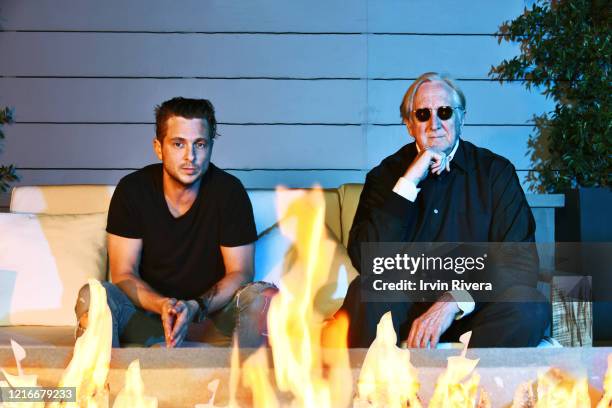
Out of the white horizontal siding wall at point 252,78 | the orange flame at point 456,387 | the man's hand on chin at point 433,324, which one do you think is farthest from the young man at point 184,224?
the white horizontal siding wall at point 252,78

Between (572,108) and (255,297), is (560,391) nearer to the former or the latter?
(255,297)

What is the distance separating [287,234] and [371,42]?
1363mm

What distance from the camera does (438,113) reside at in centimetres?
216

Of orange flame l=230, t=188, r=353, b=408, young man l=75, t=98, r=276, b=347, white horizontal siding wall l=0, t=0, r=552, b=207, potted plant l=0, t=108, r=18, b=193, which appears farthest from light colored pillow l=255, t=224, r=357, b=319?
potted plant l=0, t=108, r=18, b=193

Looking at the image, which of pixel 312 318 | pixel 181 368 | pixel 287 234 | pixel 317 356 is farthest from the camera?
pixel 287 234

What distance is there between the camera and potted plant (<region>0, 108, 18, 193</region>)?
3.31 m

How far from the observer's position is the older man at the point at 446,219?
185 cm

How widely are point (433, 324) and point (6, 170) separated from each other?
244 centimetres

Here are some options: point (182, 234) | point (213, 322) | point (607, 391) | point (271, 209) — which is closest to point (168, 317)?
point (213, 322)

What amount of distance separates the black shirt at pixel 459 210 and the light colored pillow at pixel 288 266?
0.29 m

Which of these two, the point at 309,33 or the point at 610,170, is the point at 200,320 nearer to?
the point at 309,33

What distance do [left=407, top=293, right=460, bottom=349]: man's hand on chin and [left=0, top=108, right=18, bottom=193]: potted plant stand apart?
2.36m

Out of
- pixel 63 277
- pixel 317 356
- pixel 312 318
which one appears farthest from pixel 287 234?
pixel 317 356

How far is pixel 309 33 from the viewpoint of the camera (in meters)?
3.38
